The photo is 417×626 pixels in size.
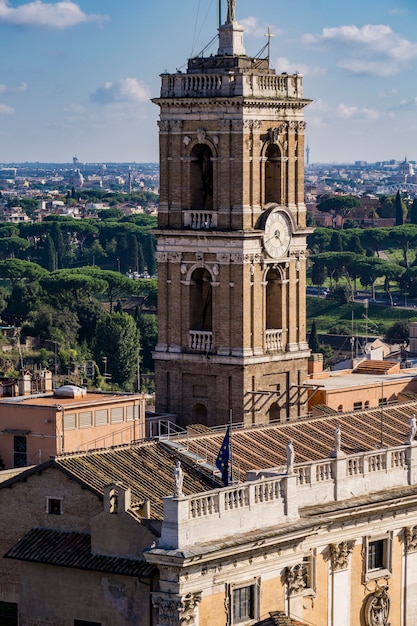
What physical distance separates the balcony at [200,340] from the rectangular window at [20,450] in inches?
176

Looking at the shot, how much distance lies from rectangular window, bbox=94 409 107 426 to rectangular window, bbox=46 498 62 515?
433 inches

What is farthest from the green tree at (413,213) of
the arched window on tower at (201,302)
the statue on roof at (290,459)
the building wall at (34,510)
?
the building wall at (34,510)

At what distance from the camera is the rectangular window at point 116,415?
48.5m

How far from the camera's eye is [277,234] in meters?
49.8

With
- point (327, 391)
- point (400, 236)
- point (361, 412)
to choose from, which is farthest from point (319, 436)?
point (400, 236)

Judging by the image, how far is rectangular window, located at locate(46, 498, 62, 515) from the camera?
121 ft

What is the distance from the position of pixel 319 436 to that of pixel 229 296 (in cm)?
594

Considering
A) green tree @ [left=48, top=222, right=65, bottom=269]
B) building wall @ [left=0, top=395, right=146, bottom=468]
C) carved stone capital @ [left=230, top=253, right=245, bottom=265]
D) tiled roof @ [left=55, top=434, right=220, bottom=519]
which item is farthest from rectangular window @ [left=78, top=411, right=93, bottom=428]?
green tree @ [left=48, top=222, right=65, bottom=269]

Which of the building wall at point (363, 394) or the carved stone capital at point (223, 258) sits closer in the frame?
the carved stone capital at point (223, 258)

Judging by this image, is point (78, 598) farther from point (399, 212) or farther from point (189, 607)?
point (399, 212)

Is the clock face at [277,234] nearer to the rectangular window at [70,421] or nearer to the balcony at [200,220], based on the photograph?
the balcony at [200,220]

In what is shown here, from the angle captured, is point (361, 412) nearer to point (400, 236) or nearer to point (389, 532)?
point (389, 532)

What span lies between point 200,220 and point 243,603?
14.4m

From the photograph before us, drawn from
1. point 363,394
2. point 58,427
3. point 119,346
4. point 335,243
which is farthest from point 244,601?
point 335,243
